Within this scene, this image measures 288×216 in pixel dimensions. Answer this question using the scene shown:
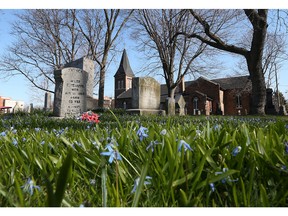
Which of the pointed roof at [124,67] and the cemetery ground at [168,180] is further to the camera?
the pointed roof at [124,67]

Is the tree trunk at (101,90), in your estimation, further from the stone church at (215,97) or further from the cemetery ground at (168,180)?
the stone church at (215,97)

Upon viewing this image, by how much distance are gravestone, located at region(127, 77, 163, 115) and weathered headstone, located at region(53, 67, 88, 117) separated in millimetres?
3252

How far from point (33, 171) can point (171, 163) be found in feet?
2.85

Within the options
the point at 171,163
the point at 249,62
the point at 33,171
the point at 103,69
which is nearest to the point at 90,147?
the point at 33,171

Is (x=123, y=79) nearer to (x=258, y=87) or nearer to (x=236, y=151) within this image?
(x=258, y=87)

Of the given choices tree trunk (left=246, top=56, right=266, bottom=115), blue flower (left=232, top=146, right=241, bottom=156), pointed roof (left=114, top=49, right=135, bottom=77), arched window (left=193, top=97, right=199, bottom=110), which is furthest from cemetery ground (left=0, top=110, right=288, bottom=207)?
pointed roof (left=114, top=49, right=135, bottom=77)

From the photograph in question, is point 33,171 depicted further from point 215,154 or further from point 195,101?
point 195,101

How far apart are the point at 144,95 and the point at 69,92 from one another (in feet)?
15.4

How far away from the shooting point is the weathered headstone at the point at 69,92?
11.5 meters

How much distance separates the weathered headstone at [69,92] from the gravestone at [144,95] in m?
3.25

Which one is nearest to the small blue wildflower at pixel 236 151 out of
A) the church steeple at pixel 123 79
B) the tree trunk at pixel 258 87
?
the tree trunk at pixel 258 87

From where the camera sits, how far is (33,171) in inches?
56.3

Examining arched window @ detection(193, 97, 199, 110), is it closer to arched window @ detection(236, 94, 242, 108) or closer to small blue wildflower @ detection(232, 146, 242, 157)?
arched window @ detection(236, 94, 242, 108)

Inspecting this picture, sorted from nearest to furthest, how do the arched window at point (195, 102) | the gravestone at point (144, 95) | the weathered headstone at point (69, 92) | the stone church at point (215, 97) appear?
the weathered headstone at point (69, 92) → the gravestone at point (144, 95) → the stone church at point (215, 97) → the arched window at point (195, 102)
